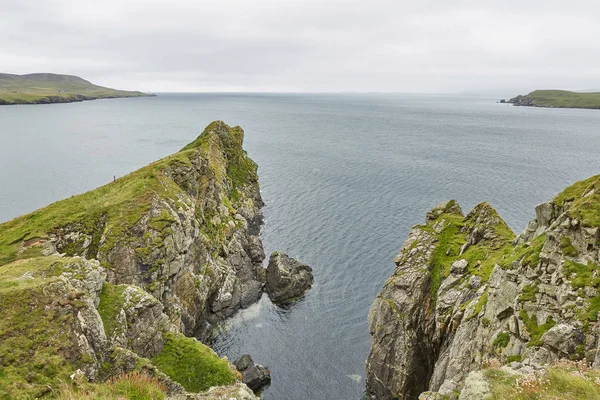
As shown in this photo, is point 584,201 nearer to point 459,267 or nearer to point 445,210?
point 459,267

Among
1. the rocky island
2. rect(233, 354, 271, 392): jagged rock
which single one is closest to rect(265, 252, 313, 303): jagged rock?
the rocky island

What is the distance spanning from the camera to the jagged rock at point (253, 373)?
45.0 meters

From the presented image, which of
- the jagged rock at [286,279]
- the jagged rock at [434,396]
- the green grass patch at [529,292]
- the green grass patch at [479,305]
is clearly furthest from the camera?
the jagged rock at [286,279]

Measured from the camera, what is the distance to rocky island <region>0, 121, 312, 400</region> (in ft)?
70.7

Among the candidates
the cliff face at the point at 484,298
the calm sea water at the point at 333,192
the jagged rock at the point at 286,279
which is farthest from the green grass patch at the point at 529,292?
the jagged rock at the point at 286,279

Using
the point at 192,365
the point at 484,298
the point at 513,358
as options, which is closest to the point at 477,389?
the point at 513,358

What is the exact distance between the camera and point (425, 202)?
313 ft

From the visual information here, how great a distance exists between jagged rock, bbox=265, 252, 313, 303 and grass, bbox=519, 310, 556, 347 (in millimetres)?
42484

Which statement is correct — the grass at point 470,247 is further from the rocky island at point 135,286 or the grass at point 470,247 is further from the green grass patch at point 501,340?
the rocky island at point 135,286

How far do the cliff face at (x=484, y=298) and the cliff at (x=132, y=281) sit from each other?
17.8 m

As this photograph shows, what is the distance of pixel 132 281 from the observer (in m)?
42.8

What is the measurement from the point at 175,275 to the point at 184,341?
1632cm

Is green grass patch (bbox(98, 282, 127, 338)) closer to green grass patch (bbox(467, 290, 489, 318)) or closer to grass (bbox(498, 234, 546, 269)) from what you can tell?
green grass patch (bbox(467, 290, 489, 318))

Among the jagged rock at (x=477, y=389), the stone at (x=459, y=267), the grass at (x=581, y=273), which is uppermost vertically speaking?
the grass at (x=581, y=273)
